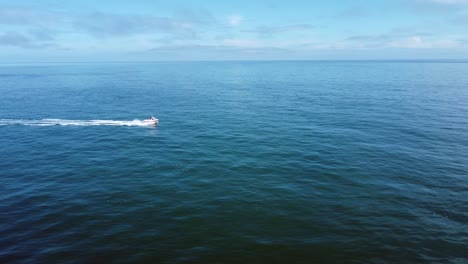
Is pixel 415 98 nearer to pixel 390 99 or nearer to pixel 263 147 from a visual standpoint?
pixel 390 99

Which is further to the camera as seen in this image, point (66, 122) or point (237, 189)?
point (66, 122)

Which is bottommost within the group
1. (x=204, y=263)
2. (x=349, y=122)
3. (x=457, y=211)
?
(x=204, y=263)

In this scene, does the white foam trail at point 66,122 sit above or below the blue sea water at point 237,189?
above

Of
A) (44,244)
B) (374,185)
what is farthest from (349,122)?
(44,244)

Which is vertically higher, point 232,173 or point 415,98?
point 415,98

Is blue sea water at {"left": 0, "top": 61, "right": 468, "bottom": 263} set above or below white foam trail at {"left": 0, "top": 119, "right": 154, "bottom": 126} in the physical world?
below

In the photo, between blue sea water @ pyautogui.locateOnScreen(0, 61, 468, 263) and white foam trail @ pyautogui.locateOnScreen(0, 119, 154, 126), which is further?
white foam trail @ pyautogui.locateOnScreen(0, 119, 154, 126)

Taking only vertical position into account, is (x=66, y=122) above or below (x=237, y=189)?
above

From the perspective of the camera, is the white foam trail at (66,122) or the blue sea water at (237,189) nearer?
the blue sea water at (237,189)
